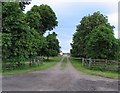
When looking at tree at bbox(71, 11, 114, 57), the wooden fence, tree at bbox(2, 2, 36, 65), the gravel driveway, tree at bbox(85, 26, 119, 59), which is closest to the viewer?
the gravel driveway

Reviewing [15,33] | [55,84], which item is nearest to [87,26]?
[15,33]

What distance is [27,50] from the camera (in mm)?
31312

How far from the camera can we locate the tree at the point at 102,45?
39.2 meters

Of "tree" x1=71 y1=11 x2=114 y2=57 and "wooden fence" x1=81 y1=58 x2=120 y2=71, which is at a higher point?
"tree" x1=71 y1=11 x2=114 y2=57

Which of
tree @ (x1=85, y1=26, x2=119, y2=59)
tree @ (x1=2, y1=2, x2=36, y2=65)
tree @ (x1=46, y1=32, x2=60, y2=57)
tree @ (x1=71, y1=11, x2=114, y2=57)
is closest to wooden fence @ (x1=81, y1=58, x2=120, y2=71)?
tree @ (x1=85, y1=26, x2=119, y2=59)

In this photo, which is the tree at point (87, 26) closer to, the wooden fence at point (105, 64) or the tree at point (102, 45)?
the tree at point (102, 45)

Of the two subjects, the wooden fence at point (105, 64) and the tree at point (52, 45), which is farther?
the tree at point (52, 45)

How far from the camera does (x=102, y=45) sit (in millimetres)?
39781

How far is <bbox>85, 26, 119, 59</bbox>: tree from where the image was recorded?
39219 millimetres

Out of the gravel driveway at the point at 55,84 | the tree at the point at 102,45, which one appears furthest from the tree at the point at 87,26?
the gravel driveway at the point at 55,84

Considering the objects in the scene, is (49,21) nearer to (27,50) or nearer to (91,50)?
(91,50)

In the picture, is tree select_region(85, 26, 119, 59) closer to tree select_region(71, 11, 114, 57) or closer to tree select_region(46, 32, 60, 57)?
tree select_region(71, 11, 114, 57)

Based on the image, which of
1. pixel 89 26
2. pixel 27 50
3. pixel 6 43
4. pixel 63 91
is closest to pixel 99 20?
pixel 89 26

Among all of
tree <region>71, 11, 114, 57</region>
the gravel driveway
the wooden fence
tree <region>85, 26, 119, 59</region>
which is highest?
tree <region>71, 11, 114, 57</region>
